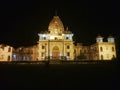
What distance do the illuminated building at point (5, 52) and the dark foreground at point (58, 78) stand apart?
3306cm

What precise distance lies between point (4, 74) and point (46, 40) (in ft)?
111

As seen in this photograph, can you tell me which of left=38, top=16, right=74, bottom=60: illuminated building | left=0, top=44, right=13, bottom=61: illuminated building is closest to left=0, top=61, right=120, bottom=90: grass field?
left=38, top=16, right=74, bottom=60: illuminated building

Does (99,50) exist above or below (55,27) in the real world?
below

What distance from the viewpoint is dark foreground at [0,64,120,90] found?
19.0 meters

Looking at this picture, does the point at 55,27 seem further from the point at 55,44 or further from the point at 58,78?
the point at 58,78

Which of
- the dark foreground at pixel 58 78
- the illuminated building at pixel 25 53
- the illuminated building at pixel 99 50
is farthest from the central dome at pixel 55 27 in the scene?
the dark foreground at pixel 58 78

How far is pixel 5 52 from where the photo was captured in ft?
189

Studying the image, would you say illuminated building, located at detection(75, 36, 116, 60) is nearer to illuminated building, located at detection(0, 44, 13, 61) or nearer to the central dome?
the central dome

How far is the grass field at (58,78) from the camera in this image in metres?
19.1

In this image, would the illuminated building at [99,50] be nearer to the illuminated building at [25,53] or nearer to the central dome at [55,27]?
the central dome at [55,27]

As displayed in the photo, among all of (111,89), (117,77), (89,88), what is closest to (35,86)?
(89,88)

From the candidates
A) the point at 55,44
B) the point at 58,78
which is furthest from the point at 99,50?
the point at 58,78

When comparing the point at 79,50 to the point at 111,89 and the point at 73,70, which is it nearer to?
the point at 73,70

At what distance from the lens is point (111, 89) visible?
17.8m
